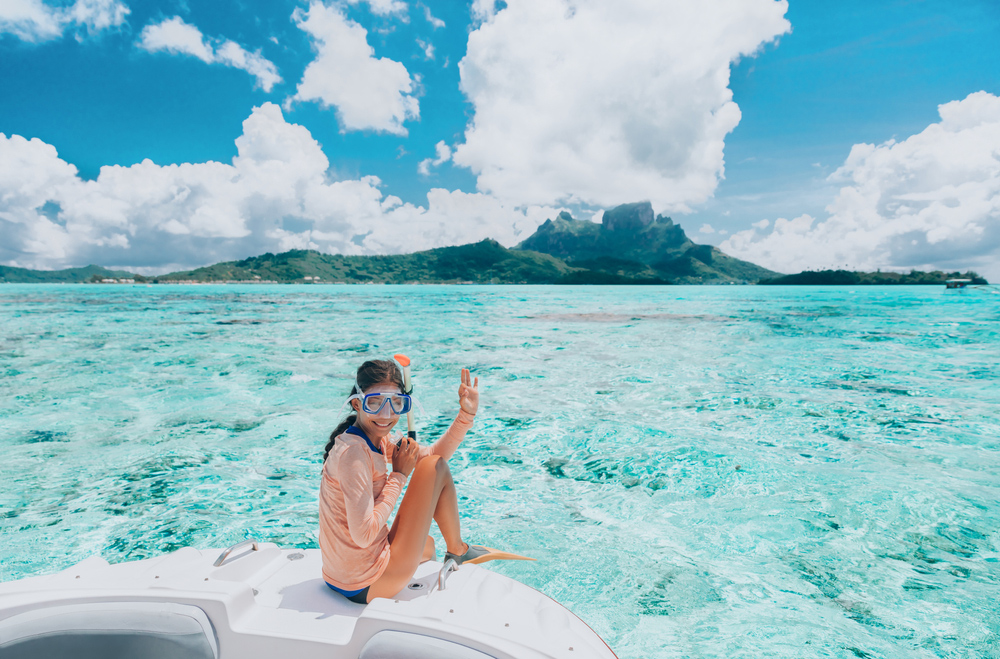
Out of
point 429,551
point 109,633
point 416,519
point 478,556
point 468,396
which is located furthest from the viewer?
point 478,556

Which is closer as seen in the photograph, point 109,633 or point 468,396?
point 109,633

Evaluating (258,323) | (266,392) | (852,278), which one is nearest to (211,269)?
(258,323)

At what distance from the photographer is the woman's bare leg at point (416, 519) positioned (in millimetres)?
2822

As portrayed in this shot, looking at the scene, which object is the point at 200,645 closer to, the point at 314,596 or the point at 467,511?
the point at 314,596

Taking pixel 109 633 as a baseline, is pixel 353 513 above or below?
above

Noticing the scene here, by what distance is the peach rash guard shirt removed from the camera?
8.55 feet

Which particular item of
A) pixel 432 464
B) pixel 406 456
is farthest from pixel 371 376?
pixel 432 464

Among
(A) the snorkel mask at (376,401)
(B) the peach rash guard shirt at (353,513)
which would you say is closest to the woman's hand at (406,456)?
(B) the peach rash guard shirt at (353,513)

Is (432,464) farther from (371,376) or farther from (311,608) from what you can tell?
(311,608)

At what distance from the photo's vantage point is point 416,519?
3.00 meters

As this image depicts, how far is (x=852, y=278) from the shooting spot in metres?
172

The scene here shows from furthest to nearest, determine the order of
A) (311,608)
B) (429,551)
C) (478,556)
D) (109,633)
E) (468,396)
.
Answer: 1. (478,556)
2. (429,551)
3. (468,396)
4. (311,608)
5. (109,633)

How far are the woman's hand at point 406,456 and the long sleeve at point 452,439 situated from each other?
0.68ft

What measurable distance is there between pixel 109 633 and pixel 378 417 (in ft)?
4.76
